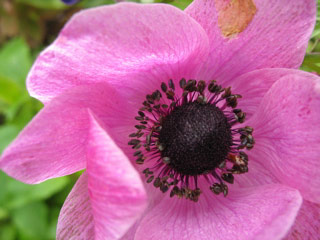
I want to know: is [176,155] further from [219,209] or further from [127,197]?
[127,197]

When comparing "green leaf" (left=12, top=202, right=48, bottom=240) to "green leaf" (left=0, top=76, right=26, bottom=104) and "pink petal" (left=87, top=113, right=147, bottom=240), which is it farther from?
"pink petal" (left=87, top=113, right=147, bottom=240)

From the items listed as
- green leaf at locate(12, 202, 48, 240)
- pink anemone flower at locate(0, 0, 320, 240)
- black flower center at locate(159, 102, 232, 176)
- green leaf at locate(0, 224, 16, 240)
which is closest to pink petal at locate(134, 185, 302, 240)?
pink anemone flower at locate(0, 0, 320, 240)

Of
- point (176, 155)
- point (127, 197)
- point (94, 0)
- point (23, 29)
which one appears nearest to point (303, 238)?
point (176, 155)

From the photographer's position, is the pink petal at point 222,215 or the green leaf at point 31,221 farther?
the green leaf at point 31,221

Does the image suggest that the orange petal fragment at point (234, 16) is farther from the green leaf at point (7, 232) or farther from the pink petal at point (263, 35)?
the green leaf at point (7, 232)

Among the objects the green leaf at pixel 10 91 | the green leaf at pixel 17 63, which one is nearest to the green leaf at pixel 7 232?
the green leaf at pixel 10 91

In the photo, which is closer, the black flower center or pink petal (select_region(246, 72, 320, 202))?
pink petal (select_region(246, 72, 320, 202))

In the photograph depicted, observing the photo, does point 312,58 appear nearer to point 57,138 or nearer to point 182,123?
point 182,123

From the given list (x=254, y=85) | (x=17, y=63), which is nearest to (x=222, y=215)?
(x=254, y=85)
